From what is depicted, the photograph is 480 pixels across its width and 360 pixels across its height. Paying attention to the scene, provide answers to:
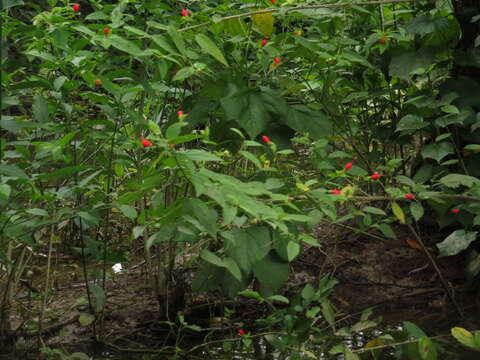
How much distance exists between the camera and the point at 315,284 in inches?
91.4

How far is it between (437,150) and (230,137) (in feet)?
2.22

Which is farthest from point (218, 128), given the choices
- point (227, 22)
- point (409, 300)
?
point (409, 300)

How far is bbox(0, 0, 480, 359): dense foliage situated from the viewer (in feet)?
4.78

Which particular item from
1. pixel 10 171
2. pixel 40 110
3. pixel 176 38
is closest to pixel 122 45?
pixel 176 38

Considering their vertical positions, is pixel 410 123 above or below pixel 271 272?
above

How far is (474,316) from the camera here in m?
2.04

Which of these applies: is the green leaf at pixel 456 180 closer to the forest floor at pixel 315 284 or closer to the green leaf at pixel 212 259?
the forest floor at pixel 315 284

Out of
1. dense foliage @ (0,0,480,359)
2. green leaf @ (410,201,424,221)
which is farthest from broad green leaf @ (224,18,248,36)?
green leaf @ (410,201,424,221)

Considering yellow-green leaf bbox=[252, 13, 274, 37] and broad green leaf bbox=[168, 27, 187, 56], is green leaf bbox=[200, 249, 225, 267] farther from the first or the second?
yellow-green leaf bbox=[252, 13, 274, 37]

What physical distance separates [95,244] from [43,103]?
441mm

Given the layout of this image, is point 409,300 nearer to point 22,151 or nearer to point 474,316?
point 474,316

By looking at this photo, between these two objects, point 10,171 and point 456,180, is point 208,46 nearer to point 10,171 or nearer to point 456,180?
point 10,171

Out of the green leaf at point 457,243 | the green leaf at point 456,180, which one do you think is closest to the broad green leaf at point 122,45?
the green leaf at point 456,180

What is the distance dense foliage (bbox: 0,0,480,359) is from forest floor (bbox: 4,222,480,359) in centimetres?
8
